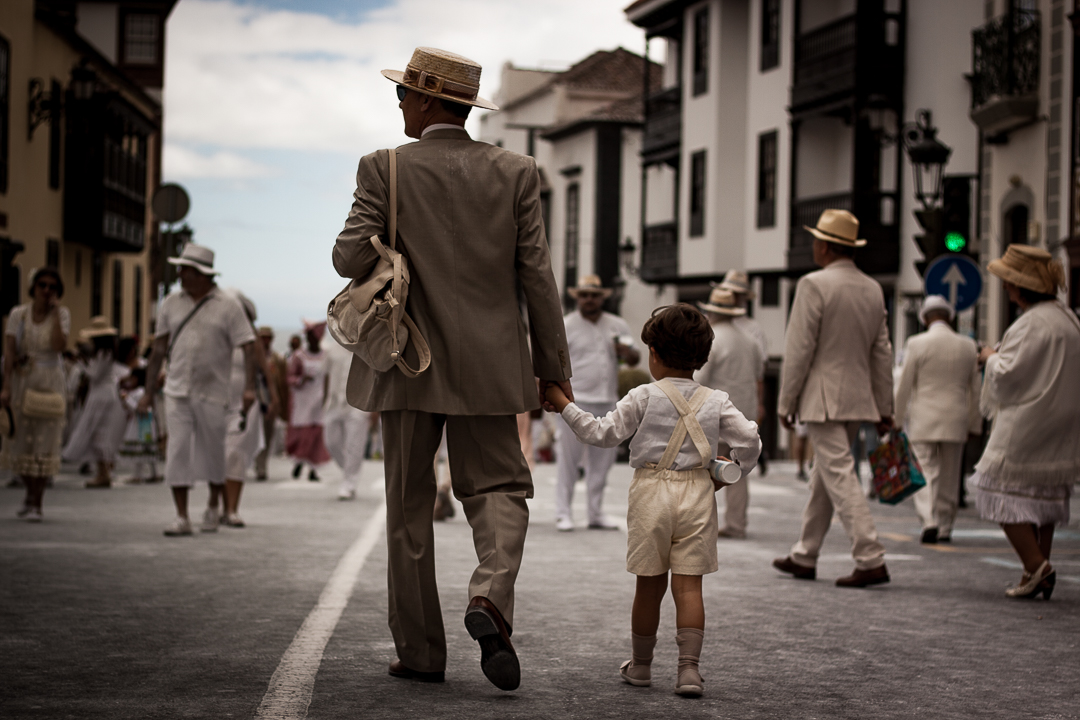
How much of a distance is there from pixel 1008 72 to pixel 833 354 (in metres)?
14.8

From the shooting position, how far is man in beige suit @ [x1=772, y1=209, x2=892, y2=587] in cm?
891

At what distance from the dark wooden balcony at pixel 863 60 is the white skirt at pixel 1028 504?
2096 centimetres

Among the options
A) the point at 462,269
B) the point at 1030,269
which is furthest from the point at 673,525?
the point at 1030,269

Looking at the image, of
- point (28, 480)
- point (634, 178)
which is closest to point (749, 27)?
point (634, 178)

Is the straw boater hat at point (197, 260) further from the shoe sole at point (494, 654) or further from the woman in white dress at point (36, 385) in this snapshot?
the shoe sole at point (494, 654)

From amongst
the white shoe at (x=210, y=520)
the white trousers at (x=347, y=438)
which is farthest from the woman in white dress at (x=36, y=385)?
the white trousers at (x=347, y=438)

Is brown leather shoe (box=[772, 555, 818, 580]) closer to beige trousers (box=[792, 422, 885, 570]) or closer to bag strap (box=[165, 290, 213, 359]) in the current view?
beige trousers (box=[792, 422, 885, 570])

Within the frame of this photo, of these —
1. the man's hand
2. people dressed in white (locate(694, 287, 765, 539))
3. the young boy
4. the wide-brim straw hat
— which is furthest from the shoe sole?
people dressed in white (locate(694, 287, 765, 539))

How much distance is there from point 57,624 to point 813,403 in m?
4.50

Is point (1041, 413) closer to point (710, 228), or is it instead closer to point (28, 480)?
point (28, 480)

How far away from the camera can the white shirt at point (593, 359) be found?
12.9m

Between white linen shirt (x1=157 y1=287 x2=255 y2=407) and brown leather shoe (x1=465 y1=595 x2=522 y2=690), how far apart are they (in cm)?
617

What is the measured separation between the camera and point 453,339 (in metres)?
5.44

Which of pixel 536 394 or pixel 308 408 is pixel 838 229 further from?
pixel 308 408
